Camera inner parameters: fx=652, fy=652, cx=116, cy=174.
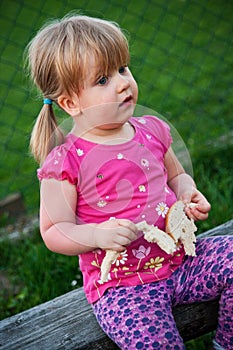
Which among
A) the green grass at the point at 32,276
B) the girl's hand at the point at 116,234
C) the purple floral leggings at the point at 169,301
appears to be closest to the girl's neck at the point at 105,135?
the girl's hand at the point at 116,234

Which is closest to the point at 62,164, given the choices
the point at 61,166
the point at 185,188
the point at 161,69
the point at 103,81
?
the point at 61,166

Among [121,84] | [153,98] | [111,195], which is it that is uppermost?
[121,84]

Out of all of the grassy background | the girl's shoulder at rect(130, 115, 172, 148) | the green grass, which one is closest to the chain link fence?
the grassy background

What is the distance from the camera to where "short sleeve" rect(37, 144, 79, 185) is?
65.4 inches

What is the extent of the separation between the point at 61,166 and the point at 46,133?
0.46ft

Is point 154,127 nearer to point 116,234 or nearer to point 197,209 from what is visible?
point 197,209

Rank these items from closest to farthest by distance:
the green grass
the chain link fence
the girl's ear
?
1. the girl's ear
2. the green grass
3. the chain link fence

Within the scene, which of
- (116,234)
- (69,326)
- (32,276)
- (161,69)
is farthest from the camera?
(161,69)

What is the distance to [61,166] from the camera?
1.67 meters

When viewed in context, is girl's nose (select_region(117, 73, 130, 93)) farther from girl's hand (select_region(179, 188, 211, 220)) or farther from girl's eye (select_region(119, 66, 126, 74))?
girl's hand (select_region(179, 188, 211, 220))

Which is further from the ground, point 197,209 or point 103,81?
point 103,81

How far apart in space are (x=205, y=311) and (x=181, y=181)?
0.37 metres

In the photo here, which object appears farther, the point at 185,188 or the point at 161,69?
the point at 161,69

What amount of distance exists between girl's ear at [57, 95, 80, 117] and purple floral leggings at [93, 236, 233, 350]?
48cm
